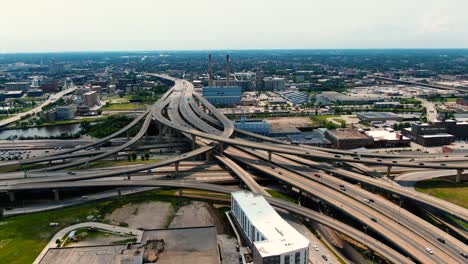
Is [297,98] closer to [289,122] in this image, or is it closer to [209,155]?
[289,122]

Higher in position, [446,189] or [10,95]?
[10,95]

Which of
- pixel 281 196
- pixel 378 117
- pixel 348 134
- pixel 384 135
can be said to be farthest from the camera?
A: pixel 378 117

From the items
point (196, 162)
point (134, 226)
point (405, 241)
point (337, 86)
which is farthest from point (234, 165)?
point (337, 86)

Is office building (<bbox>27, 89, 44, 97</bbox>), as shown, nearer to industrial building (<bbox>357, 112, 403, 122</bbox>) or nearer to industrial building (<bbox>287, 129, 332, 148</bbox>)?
industrial building (<bbox>287, 129, 332, 148</bbox>)

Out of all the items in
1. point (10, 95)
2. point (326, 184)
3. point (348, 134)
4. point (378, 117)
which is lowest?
point (326, 184)

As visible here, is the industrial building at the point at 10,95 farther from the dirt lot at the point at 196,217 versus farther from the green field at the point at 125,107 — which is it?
the dirt lot at the point at 196,217

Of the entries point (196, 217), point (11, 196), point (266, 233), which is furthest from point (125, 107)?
point (266, 233)

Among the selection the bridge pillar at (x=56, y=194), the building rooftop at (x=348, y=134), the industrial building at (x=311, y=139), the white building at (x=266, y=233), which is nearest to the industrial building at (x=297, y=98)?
the industrial building at (x=311, y=139)
